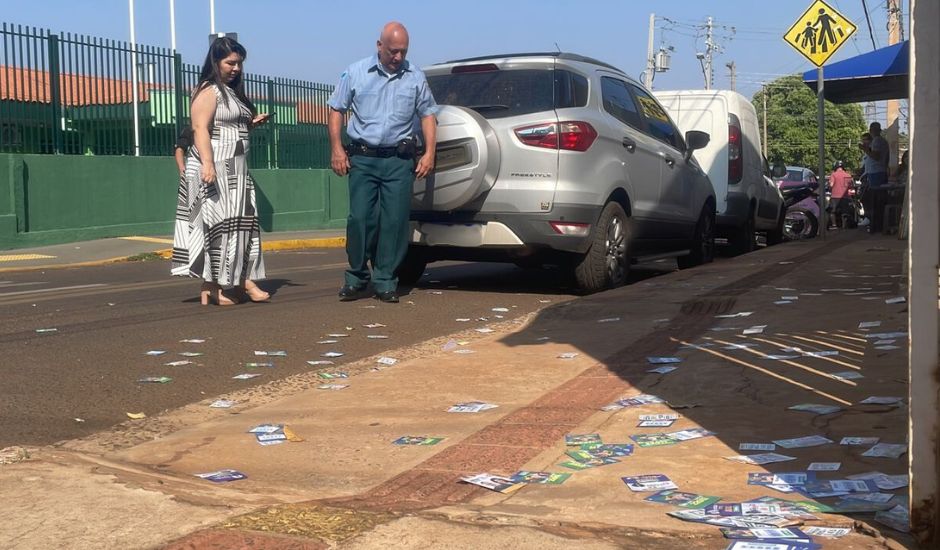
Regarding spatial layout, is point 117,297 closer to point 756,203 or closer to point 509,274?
point 509,274

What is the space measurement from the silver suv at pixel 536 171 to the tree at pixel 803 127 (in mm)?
77508

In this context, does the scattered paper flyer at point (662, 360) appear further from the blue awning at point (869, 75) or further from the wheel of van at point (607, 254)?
the blue awning at point (869, 75)

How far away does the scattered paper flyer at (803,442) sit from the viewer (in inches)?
149

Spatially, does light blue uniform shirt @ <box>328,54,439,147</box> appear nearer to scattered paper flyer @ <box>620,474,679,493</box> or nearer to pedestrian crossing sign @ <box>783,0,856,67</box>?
scattered paper flyer @ <box>620,474,679,493</box>

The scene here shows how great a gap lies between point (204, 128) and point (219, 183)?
40 centimetres

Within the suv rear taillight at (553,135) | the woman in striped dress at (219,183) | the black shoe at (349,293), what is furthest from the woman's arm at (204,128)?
the suv rear taillight at (553,135)

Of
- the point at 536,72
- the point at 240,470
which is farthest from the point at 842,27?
the point at 240,470

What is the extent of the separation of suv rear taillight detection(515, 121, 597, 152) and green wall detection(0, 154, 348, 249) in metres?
8.36

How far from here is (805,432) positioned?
3.96 m

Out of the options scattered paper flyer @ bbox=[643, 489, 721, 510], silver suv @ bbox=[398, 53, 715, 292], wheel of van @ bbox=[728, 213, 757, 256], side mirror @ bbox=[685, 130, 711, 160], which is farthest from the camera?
wheel of van @ bbox=[728, 213, 757, 256]

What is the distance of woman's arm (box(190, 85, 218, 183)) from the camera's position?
7566 millimetres

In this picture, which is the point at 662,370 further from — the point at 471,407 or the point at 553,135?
the point at 553,135

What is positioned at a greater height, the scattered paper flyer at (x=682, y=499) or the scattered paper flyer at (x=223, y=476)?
the scattered paper flyer at (x=682, y=499)

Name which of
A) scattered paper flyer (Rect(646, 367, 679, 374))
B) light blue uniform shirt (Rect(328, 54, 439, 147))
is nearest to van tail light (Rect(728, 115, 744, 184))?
light blue uniform shirt (Rect(328, 54, 439, 147))
